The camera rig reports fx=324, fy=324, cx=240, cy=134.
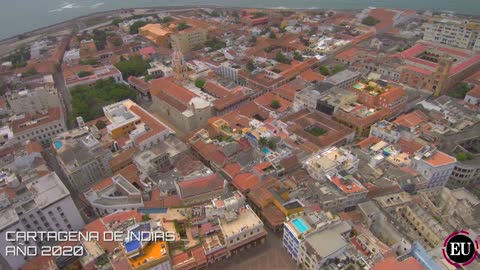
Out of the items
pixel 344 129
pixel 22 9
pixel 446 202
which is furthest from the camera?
pixel 22 9

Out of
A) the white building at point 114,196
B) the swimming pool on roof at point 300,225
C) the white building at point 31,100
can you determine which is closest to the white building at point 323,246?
the swimming pool on roof at point 300,225

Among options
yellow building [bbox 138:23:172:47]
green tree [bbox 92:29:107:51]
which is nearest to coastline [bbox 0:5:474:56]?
green tree [bbox 92:29:107:51]

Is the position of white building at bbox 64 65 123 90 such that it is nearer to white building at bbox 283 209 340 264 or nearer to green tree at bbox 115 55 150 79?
green tree at bbox 115 55 150 79

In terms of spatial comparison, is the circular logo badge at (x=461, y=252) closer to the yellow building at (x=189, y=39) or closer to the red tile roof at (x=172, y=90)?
the red tile roof at (x=172, y=90)

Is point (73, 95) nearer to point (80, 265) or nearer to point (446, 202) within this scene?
point (80, 265)

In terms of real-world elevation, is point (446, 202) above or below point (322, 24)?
below

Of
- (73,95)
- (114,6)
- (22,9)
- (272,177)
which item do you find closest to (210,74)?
(73,95)

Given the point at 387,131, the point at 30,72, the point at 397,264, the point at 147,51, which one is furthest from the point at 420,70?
the point at 30,72
